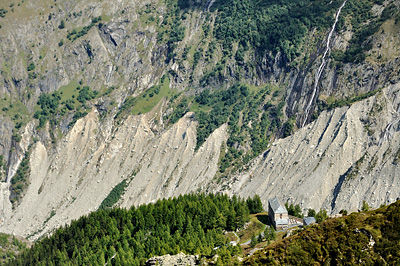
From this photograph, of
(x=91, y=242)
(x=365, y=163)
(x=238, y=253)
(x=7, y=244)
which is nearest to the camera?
(x=238, y=253)

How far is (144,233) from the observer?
12669 centimetres

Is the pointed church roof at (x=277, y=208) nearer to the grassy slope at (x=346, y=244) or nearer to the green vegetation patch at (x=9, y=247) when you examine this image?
the grassy slope at (x=346, y=244)

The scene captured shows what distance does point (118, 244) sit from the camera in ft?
400

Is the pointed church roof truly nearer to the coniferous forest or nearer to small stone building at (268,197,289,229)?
small stone building at (268,197,289,229)

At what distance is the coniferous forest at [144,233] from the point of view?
111 m

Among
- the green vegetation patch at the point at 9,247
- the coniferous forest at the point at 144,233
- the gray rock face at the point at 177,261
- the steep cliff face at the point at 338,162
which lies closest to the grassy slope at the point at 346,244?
the gray rock face at the point at 177,261

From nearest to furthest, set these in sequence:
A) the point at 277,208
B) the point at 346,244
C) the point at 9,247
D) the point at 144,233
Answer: the point at 346,244 → the point at 277,208 → the point at 144,233 → the point at 9,247

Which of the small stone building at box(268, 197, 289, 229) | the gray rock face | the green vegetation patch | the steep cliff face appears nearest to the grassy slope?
the gray rock face

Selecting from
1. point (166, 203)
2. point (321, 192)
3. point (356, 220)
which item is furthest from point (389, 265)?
point (321, 192)

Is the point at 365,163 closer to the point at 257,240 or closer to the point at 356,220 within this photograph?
the point at 257,240

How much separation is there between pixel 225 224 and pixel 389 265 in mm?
61574

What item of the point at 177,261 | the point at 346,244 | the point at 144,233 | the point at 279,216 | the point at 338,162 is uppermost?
the point at 346,244

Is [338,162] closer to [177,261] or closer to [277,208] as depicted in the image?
[277,208]

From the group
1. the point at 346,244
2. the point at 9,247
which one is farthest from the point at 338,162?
the point at 9,247
